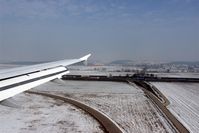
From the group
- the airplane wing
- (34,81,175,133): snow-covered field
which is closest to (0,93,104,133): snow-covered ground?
(34,81,175,133): snow-covered field

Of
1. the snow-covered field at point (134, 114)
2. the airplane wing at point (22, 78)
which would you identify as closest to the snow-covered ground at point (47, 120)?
the snow-covered field at point (134, 114)

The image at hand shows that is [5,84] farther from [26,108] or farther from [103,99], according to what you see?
[103,99]

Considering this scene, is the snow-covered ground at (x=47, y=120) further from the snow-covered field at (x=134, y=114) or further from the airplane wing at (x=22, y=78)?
the airplane wing at (x=22, y=78)

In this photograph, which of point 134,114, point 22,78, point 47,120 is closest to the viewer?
point 22,78

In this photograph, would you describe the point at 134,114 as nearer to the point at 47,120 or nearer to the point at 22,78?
the point at 47,120

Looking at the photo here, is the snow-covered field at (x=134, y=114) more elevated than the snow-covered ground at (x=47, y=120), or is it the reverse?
the snow-covered ground at (x=47, y=120)

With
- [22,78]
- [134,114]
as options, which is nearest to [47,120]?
[134,114]

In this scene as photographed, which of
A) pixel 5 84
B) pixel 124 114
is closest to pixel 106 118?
pixel 124 114

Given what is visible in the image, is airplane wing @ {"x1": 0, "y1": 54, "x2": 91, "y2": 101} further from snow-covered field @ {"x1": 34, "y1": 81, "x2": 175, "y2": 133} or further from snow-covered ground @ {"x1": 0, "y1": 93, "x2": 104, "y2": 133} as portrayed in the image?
snow-covered ground @ {"x1": 0, "y1": 93, "x2": 104, "y2": 133}
